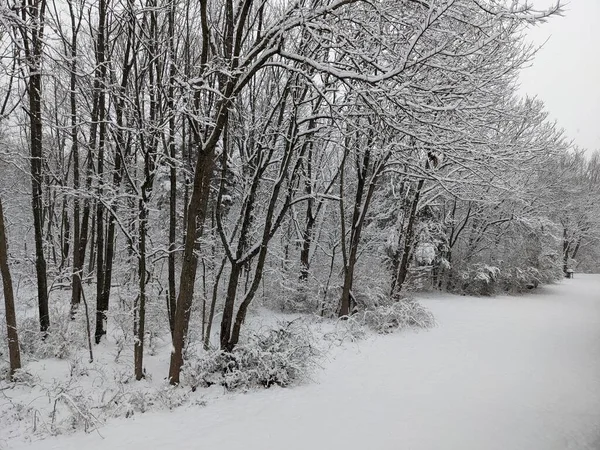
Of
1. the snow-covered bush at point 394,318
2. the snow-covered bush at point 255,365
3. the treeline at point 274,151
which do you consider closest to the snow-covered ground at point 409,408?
the snow-covered bush at point 255,365

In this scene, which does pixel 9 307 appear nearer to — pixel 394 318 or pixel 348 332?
A: pixel 348 332

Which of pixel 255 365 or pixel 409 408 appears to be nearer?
pixel 409 408

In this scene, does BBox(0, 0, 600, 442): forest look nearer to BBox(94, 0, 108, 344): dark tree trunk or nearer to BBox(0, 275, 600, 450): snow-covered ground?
BBox(94, 0, 108, 344): dark tree trunk

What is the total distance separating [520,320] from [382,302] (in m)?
4.81

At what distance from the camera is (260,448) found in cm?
407

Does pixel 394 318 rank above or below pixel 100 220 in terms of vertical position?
below

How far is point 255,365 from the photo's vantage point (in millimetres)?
6141

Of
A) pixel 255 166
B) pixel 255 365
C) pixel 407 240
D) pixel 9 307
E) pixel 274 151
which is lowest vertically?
pixel 255 365

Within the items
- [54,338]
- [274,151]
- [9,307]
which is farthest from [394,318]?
[9,307]

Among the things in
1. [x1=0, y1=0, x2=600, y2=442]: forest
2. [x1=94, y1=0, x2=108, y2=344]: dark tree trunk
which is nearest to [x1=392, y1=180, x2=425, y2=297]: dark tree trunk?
[x1=0, y1=0, x2=600, y2=442]: forest

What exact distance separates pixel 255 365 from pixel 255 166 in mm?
4958

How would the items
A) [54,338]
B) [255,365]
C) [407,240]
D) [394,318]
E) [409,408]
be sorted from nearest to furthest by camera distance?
1. [409,408]
2. [255,365]
3. [54,338]
4. [394,318]
5. [407,240]

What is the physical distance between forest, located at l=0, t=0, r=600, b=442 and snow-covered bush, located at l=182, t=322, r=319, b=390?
0.03m

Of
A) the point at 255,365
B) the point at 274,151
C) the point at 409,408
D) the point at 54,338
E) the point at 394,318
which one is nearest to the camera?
the point at 409,408
